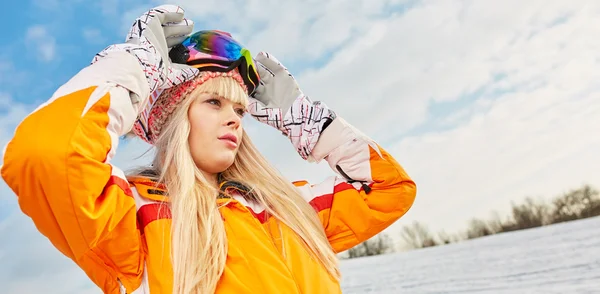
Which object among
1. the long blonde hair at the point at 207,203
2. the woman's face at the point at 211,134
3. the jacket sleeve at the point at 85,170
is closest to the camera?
the jacket sleeve at the point at 85,170

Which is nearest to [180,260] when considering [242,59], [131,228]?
[131,228]

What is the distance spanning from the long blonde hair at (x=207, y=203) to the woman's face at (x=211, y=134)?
26 mm

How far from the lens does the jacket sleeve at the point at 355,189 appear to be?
172 cm

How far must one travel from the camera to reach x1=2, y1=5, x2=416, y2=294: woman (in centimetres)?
109

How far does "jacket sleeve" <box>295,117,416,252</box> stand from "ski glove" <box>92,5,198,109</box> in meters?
0.57

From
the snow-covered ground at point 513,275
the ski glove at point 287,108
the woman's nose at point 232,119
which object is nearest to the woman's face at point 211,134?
the woman's nose at point 232,119

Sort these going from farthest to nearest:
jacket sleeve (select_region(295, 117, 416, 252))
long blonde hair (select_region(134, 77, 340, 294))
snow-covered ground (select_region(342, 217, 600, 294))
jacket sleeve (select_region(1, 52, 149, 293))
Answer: snow-covered ground (select_region(342, 217, 600, 294)) < jacket sleeve (select_region(295, 117, 416, 252)) < long blonde hair (select_region(134, 77, 340, 294)) < jacket sleeve (select_region(1, 52, 149, 293))

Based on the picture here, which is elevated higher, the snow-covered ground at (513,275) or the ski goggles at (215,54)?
the ski goggles at (215,54)

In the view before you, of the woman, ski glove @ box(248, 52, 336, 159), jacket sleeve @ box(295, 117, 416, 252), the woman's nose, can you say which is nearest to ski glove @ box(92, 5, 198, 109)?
the woman

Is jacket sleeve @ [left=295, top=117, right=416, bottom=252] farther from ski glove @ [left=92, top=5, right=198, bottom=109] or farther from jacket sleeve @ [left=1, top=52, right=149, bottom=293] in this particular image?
jacket sleeve @ [left=1, top=52, right=149, bottom=293]

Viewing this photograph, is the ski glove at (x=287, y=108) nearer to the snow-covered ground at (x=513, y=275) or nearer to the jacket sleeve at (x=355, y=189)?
the jacket sleeve at (x=355, y=189)

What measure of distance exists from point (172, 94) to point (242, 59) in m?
0.26

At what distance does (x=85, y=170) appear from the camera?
1.07 m

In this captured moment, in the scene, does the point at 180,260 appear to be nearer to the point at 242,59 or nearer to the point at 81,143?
the point at 81,143
